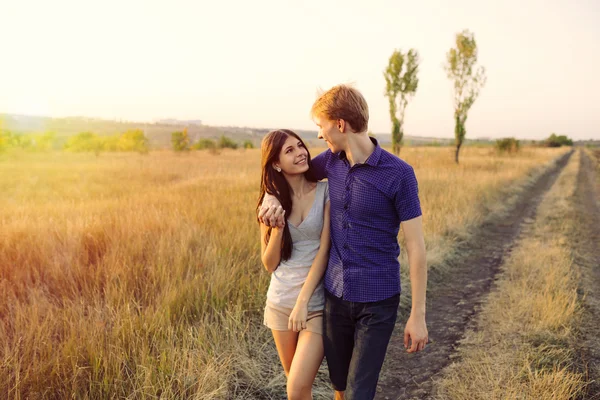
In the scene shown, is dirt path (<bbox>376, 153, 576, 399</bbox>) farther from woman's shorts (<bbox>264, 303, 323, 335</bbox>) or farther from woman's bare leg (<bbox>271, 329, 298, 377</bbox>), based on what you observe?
woman's shorts (<bbox>264, 303, 323, 335</bbox>)

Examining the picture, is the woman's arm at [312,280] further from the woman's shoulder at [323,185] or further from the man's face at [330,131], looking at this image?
the man's face at [330,131]

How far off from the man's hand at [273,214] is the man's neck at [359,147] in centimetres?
40

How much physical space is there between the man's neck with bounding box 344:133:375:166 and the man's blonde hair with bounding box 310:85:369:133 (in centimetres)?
3

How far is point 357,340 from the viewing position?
1.94 metres

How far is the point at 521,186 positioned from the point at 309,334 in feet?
55.8

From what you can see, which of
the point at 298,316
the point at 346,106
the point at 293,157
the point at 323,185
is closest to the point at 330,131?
the point at 346,106

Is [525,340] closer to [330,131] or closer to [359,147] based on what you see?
[359,147]

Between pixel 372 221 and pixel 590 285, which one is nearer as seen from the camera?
pixel 372 221

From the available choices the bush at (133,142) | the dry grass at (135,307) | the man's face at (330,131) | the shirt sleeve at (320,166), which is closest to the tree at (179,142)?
the bush at (133,142)

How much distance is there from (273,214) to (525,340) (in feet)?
9.97

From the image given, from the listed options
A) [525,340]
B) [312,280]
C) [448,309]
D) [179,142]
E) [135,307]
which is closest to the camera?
[312,280]

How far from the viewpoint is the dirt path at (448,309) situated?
11.2ft

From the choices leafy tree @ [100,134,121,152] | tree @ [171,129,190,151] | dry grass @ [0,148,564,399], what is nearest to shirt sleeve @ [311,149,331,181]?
dry grass @ [0,148,564,399]

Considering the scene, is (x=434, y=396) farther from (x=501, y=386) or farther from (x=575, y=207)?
(x=575, y=207)
